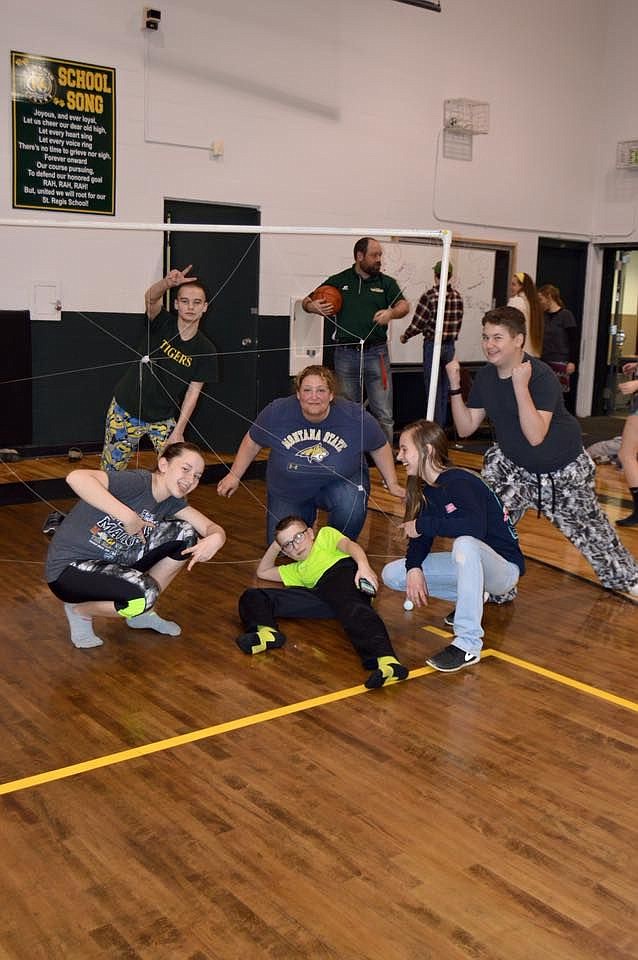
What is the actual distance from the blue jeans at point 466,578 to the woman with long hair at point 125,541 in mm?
970

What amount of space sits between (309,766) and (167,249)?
6042 millimetres

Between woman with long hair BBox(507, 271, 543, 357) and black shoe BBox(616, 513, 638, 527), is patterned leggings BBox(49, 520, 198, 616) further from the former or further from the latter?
black shoe BBox(616, 513, 638, 527)

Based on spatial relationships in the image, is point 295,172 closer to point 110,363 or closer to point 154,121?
point 154,121

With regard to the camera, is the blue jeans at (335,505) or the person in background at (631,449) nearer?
the blue jeans at (335,505)

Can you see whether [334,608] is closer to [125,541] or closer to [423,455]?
[423,455]

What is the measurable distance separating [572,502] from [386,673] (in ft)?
5.03

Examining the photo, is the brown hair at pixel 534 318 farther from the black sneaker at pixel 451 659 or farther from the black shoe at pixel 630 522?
the black sneaker at pixel 451 659

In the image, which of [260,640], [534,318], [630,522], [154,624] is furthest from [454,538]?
[534,318]

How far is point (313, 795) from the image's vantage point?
2914 millimetres

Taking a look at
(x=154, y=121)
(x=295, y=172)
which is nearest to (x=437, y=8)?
(x=295, y=172)

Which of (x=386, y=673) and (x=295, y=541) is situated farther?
(x=295, y=541)

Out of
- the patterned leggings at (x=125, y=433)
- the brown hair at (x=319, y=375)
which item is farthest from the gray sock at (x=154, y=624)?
the patterned leggings at (x=125, y=433)

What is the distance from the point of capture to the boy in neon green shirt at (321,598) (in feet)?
13.1

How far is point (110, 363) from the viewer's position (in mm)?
7336
